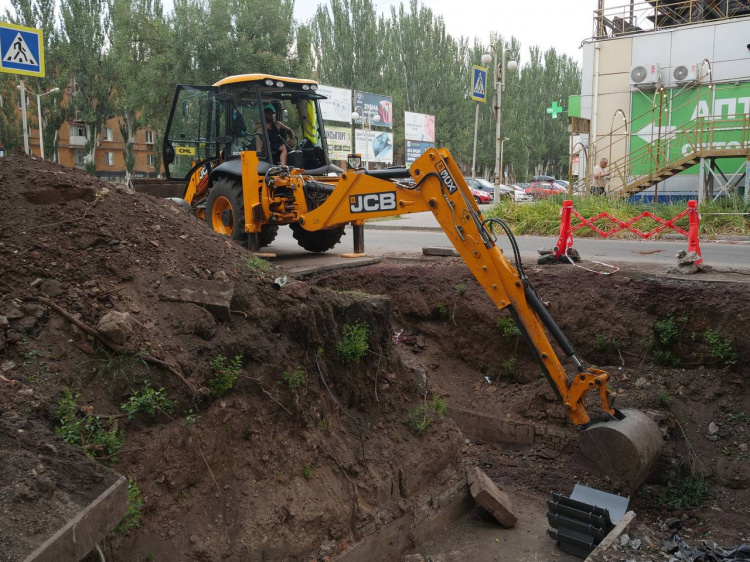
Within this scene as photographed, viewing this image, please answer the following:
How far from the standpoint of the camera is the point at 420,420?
6914 mm

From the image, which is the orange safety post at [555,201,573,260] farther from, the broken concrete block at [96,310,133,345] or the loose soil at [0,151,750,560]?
the broken concrete block at [96,310,133,345]

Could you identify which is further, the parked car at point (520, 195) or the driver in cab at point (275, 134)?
the parked car at point (520, 195)

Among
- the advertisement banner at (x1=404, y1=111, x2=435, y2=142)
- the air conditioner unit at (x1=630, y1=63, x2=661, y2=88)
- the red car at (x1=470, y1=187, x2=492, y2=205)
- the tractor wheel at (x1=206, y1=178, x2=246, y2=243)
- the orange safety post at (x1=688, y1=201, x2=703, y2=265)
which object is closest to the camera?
the orange safety post at (x1=688, y1=201, x2=703, y2=265)

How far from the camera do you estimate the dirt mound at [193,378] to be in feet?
15.2

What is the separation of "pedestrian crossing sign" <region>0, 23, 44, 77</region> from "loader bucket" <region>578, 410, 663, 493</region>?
383 inches

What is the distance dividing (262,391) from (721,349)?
5527 mm

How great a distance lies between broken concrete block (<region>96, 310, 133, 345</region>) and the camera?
191 inches

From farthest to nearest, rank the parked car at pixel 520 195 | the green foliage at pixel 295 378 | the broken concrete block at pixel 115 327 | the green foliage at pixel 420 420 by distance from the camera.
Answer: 1. the parked car at pixel 520 195
2. the green foliage at pixel 420 420
3. the green foliage at pixel 295 378
4. the broken concrete block at pixel 115 327

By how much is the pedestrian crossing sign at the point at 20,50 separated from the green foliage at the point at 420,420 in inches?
324

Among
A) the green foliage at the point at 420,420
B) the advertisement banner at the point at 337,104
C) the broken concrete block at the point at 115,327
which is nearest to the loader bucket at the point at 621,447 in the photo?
the green foliage at the point at 420,420

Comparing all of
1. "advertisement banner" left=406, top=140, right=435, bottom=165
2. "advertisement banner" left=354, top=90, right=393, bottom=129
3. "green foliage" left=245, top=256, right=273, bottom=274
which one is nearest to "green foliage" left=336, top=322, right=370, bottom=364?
"green foliage" left=245, top=256, right=273, bottom=274

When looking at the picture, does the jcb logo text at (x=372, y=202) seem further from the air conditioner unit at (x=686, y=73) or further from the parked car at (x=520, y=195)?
the air conditioner unit at (x=686, y=73)

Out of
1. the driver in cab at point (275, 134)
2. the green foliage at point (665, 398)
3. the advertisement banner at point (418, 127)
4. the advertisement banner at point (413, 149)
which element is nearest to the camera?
the green foliage at point (665, 398)

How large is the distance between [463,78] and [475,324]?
162 ft
